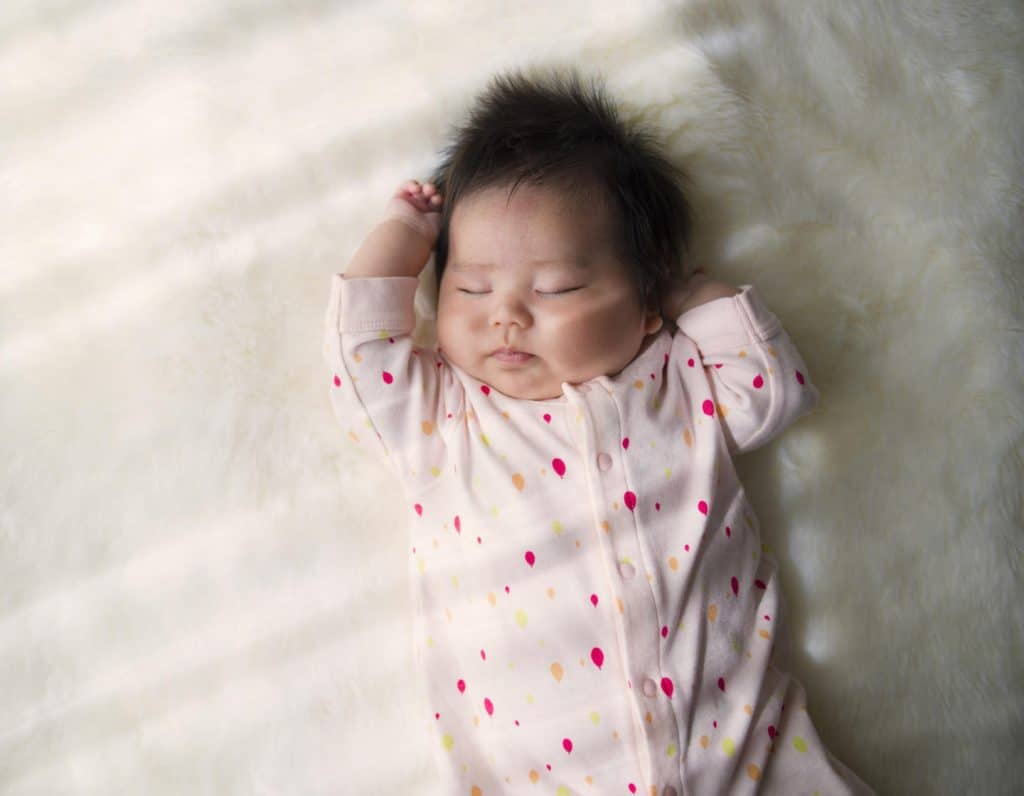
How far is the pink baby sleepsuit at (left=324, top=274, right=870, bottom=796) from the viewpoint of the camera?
1.07 m

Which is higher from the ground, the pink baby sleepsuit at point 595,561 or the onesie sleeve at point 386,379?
the onesie sleeve at point 386,379

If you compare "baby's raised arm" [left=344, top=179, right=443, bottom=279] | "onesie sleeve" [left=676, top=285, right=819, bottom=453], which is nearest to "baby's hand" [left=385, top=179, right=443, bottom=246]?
"baby's raised arm" [left=344, top=179, right=443, bottom=279]

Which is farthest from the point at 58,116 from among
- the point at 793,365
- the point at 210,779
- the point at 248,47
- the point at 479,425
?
the point at 793,365

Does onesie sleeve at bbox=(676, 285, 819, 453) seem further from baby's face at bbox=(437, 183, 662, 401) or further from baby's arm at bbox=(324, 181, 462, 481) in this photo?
baby's arm at bbox=(324, 181, 462, 481)

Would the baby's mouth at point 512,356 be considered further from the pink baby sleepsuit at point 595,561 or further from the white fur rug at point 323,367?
the white fur rug at point 323,367

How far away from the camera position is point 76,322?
4.00 ft

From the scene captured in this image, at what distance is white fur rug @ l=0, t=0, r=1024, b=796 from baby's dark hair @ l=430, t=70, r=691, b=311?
62mm

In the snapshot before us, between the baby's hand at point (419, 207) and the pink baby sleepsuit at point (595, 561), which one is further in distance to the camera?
the baby's hand at point (419, 207)

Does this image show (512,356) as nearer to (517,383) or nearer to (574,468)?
(517,383)

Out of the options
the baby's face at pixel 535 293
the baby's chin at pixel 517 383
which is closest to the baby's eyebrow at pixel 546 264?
the baby's face at pixel 535 293

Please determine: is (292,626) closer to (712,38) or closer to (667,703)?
(667,703)

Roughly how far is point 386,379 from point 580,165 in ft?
1.10

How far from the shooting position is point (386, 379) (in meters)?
1.14

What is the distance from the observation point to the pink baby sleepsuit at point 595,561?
1072 mm
